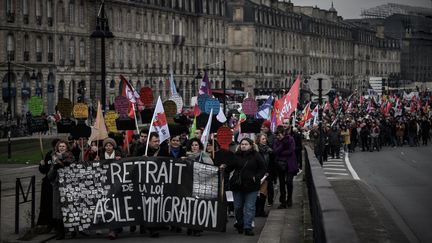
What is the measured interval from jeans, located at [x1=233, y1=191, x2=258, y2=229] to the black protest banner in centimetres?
99

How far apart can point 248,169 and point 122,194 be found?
2.08 m

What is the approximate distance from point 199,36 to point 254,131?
9480cm

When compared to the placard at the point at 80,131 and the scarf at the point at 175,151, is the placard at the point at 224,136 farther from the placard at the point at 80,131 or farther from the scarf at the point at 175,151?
the placard at the point at 80,131

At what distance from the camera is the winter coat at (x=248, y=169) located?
17.5 m

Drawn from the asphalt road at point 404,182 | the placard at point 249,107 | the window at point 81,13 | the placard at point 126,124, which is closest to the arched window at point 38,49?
the window at point 81,13

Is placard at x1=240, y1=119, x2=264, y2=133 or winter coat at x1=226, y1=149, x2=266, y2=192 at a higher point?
placard at x1=240, y1=119, x2=264, y2=133

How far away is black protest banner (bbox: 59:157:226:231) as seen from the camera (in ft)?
56.0

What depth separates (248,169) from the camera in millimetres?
17516

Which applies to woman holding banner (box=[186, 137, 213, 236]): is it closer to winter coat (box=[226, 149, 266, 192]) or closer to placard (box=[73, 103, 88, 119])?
winter coat (box=[226, 149, 266, 192])

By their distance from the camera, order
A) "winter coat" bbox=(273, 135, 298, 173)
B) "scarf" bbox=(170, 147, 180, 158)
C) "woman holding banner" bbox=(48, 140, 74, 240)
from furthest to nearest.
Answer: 1. "winter coat" bbox=(273, 135, 298, 173)
2. "scarf" bbox=(170, 147, 180, 158)
3. "woman holding banner" bbox=(48, 140, 74, 240)

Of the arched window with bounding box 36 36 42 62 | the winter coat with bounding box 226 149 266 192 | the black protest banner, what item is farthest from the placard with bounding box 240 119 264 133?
the arched window with bounding box 36 36 42 62

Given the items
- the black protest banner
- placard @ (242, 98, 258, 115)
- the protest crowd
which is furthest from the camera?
placard @ (242, 98, 258, 115)

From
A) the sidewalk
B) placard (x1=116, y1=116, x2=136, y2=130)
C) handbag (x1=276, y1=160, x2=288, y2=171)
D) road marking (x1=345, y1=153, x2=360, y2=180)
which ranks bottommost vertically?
road marking (x1=345, y1=153, x2=360, y2=180)

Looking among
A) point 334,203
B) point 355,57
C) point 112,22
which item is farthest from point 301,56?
point 334,203
